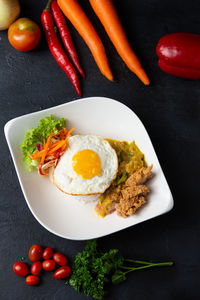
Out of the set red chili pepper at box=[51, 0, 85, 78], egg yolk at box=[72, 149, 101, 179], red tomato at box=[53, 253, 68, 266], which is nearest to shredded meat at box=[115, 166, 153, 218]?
egg yolk at box=[72, 149, 101, 179]

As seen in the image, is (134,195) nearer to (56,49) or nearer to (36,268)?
(36,268)

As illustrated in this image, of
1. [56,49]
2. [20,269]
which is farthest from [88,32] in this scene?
[20,269]

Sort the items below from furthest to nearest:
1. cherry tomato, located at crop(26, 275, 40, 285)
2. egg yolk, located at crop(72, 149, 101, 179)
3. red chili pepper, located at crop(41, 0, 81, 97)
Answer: red chili pepper, located at crop(41, 0, 81, 97), cherry tomato, located at crop(26, 275, 40, 285), egg yolk, located at crop(72, 149, 101, 179)

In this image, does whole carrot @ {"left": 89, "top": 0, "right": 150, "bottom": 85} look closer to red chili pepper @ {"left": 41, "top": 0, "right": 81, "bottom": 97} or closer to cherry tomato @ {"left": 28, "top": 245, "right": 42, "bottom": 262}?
red chili pepper @ {"left": 41, "top": 0, "right": 81, "bottom": 97}

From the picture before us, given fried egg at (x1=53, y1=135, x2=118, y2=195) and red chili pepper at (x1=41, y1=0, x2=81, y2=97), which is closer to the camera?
fried egg at (x1=53, y1=135, x2=118, y2=195)

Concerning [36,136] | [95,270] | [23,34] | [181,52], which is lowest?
[95,270]

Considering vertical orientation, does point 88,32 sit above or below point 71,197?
above

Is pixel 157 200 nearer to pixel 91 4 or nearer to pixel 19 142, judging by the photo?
pixel 19 142

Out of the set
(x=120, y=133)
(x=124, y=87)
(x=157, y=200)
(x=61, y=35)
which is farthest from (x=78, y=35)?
(x=157, y=200)

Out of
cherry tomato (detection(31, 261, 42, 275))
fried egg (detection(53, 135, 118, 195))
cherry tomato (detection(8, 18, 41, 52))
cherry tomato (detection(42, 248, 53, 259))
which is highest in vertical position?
cherry tomato (detection(8, 18, 41, 52))
